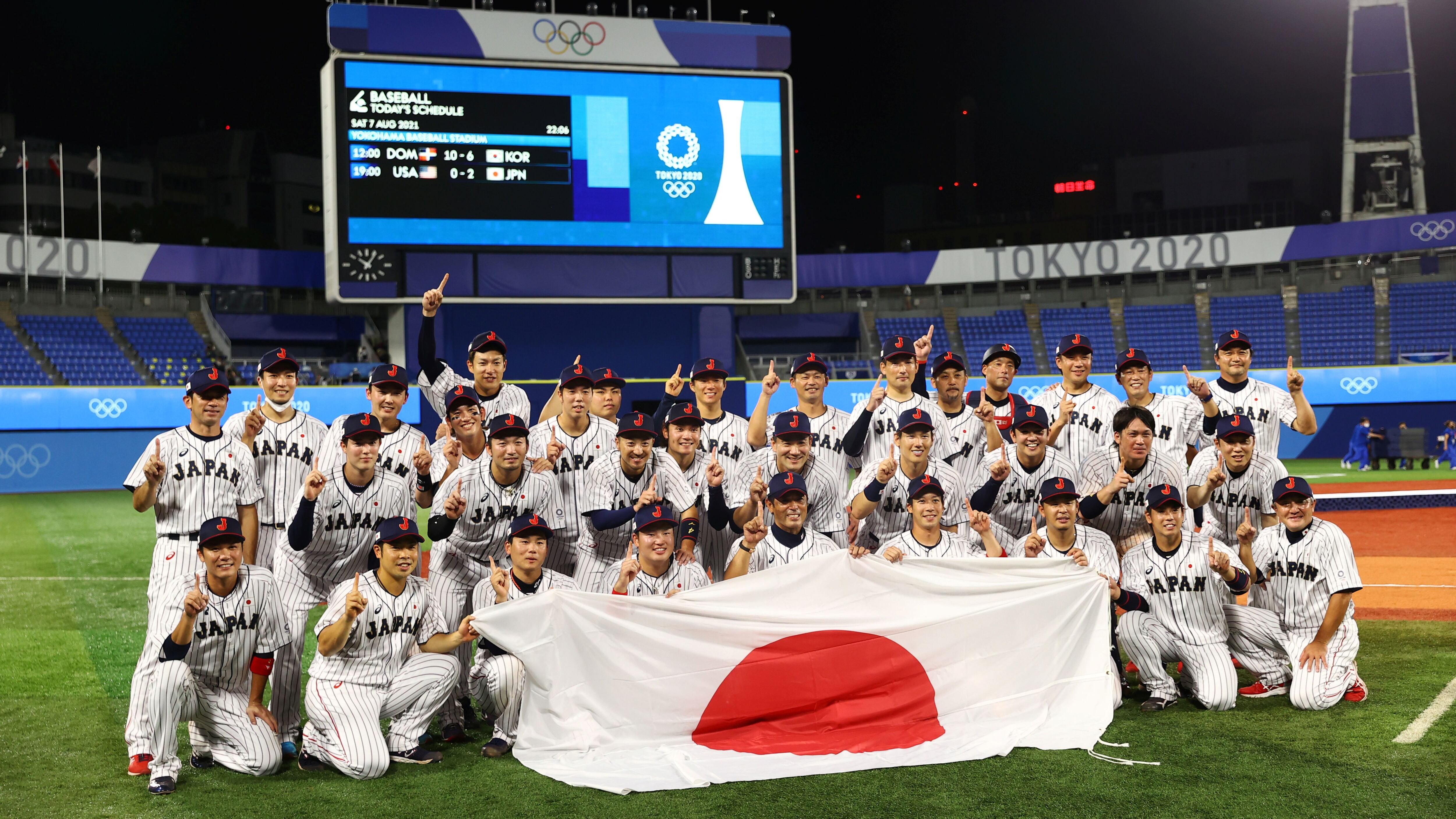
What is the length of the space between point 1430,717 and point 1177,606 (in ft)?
4.72

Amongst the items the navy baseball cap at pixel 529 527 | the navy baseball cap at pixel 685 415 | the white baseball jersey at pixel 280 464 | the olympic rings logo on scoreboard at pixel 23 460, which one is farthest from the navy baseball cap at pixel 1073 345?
the olympic rings logo on scoreboard at pixel 23 460

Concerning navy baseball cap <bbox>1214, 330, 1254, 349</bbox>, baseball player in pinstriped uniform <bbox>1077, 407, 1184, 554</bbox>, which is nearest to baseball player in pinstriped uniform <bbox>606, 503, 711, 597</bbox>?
baseball player in pinstriped uniform <bbox>1077, 407, 1184, 554</bbox>

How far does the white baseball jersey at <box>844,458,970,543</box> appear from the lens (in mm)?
7418

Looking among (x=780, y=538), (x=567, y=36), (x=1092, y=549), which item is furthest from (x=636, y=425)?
(x=567, y=36)

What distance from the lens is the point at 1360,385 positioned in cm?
3080

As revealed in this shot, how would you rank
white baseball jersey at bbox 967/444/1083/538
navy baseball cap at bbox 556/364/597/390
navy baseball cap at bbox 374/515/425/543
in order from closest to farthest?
navy baseball cap at bbox 374/515/425/543, navy baseball cap at bbox 556/364/597/390, white baseball jersey at bbox 967/444/1083/538

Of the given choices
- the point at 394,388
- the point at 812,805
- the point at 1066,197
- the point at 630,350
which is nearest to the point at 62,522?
the point at 630,350

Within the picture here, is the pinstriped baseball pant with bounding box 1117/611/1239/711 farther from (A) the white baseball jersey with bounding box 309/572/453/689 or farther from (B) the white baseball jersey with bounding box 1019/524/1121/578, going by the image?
(A) the white baseball jersey with bounding box 309/572/453/689

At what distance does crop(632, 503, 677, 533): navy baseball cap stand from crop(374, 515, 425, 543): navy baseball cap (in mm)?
1201

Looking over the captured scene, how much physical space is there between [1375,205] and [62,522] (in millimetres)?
39517

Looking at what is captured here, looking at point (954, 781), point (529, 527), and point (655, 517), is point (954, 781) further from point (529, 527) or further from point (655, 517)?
point (529, 527)

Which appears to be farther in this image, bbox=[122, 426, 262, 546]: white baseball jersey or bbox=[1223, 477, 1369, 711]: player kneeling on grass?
bbox=[1223, 477, 1369, 711]: player kneeling on grass

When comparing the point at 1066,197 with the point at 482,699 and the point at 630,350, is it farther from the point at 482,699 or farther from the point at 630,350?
the point at 482,699

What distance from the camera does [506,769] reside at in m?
5.96
